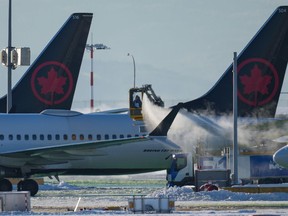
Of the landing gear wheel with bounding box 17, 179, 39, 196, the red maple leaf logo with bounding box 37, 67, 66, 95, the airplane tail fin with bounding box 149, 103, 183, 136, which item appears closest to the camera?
the airplane tail fin with bounding box 149, 103, 183, 136

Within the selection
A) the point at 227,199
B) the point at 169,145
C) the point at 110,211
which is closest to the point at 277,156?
the point at 227,199

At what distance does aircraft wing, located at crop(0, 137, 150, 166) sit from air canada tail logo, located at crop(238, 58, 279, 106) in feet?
24.4

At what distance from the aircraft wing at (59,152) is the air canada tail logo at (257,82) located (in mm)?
7434

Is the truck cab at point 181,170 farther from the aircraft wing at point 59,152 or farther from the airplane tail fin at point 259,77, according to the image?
the aircraft wing at point 59,152

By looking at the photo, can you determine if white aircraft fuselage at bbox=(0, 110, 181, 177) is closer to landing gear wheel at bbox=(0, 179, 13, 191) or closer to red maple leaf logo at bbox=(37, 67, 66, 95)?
landing gear wheel at bbox=(0, 179, 13, 191)

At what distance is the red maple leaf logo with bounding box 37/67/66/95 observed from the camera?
7756 cm

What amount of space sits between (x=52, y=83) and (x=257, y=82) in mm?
14387

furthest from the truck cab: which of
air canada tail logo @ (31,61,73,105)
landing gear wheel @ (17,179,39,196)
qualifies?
air canada tail logo @ (31,61,73,105)

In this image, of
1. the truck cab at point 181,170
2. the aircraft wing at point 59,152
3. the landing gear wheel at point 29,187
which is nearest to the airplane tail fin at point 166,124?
the aircraft wing at point 59,152

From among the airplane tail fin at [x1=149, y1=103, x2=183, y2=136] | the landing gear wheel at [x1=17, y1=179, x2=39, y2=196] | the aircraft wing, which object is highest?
the airplane tail fin at [x1=149, y1=103, x2=183, y2=136]

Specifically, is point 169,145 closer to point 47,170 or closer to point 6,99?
point 47,170

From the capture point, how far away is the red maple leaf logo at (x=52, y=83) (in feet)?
254

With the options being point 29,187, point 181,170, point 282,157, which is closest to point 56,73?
point 181,170

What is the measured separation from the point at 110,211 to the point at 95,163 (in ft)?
66.1
